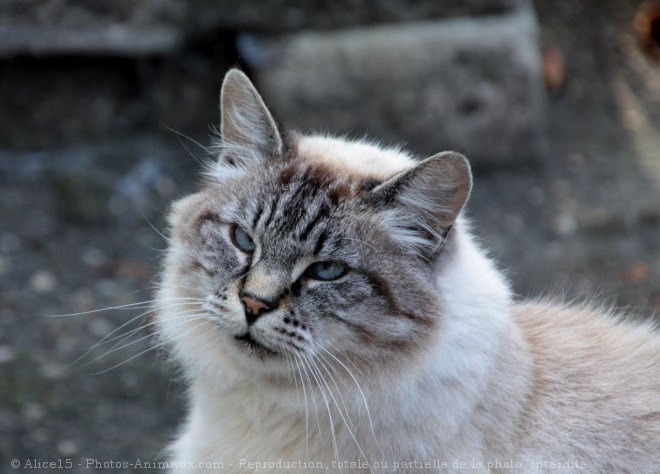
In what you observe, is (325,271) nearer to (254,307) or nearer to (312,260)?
(312,260)

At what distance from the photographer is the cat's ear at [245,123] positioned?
126 inches

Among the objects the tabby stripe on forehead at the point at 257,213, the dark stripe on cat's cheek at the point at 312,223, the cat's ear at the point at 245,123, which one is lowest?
the tabby stripe on forehead at the point at 257,213

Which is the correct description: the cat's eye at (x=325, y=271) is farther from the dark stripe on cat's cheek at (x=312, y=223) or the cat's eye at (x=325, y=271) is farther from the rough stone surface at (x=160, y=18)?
the rough stone surface at (x=160, y=18)

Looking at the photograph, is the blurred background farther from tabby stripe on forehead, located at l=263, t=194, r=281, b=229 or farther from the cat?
tabby stripe on forehead, located at l=263, t=194, r=281, b=229

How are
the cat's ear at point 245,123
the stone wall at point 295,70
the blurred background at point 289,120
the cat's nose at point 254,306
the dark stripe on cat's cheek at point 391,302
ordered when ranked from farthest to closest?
the stone wall at point 295,70 → the blurred background at point 289,120 → the cat's ear at point 245,123 → the dark stripe on cat's cheek at point 391,302 → the cat's nose at point 254,306

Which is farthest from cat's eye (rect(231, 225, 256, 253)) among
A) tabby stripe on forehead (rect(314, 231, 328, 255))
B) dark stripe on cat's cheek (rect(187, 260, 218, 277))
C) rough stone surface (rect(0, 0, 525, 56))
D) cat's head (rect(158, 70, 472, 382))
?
rough stone surface (rect(0, 0, 525, 56))

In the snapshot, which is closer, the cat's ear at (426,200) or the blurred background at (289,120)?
the cat's ear at (426,200)

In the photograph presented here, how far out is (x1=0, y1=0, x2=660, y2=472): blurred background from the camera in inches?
237

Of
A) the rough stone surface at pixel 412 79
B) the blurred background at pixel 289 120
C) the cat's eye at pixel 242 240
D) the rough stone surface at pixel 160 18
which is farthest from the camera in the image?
the rough stone surface at pixel 412 79

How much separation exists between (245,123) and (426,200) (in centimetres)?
77

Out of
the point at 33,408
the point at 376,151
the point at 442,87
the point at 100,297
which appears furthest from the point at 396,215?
the point at 442,87

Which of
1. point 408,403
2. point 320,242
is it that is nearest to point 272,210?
point 320,242

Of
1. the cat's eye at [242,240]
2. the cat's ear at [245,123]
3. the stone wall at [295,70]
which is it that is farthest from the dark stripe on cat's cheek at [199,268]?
the stone wall at [295,70]

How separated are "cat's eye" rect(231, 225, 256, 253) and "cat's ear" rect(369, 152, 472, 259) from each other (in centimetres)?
43
